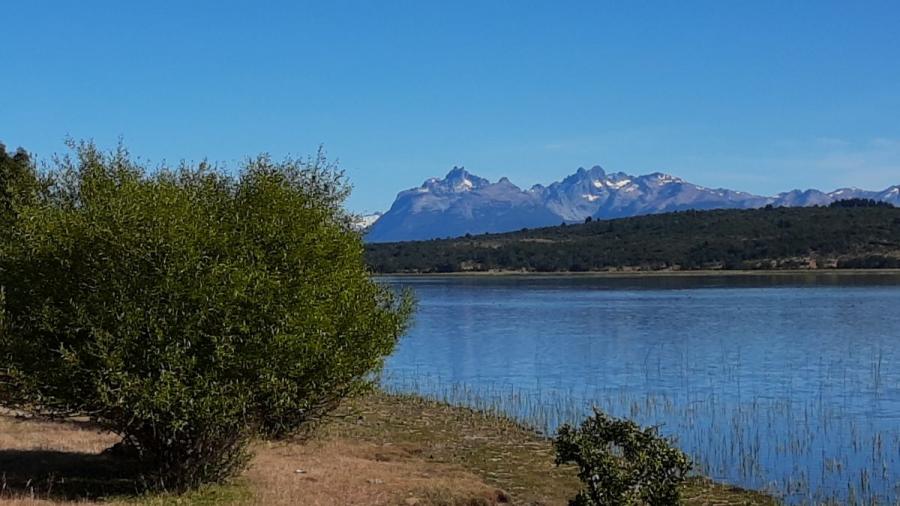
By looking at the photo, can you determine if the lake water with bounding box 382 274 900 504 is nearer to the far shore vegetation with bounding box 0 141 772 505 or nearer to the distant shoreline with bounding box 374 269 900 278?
the far shore vegetation with bounding box 0 141 772 505

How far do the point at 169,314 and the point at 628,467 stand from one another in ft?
24.4

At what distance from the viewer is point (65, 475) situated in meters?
18.2

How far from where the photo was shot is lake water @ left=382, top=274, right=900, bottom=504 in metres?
26.5

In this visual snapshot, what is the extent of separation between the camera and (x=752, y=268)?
17362 centimetres

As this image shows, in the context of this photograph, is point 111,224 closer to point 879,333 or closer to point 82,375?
point 82,375

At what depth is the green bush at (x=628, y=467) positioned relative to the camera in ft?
48.2

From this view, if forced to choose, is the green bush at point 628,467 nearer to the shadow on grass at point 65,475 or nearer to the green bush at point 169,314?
the green bush at point 169,314

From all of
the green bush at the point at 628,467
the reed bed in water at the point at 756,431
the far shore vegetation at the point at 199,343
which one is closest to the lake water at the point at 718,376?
the reed bed in water at the point at 756,431

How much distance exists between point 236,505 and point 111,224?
5.03 m

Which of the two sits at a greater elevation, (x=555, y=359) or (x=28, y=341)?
(x=28, y=341)

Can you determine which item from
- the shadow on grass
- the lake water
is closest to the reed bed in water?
the lake water

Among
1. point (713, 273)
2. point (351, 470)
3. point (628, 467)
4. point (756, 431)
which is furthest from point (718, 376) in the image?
point (713, 273)

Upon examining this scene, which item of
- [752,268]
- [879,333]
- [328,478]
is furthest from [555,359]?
[752,268]

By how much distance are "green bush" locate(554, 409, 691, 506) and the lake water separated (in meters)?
8.69
